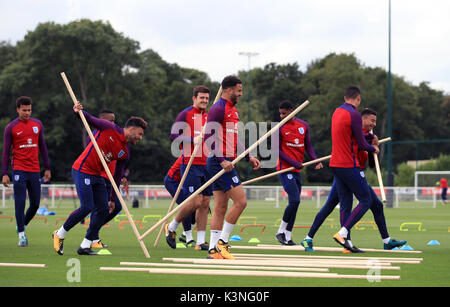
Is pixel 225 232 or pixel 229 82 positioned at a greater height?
pixel 229 82

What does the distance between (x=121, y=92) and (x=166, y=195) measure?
27.6m

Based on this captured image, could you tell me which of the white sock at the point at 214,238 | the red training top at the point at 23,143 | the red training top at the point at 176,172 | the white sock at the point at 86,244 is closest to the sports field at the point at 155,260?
the white sock at the point at 86,244

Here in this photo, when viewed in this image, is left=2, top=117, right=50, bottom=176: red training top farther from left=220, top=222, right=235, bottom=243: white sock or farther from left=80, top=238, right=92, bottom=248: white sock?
left=220, top=222, right=235, bottom=243: white sock

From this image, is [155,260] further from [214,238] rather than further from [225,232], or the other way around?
[225,232]

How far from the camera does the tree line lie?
206ft

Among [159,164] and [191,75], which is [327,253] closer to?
[159,164]

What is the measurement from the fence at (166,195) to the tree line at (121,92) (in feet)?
49.2

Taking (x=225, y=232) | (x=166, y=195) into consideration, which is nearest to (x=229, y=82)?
(x=225, y=232)

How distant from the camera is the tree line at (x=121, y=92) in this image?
206 feet

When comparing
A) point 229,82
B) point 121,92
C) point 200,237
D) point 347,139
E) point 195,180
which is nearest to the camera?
point 229,82

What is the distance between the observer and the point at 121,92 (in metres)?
66.2

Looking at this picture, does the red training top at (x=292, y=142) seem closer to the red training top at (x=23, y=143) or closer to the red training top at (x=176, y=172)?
the red training top at (x=176, y=172)

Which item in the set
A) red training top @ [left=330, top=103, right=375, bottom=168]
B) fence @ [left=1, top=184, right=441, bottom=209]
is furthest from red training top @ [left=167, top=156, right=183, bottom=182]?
fence @ [left=1, top=184, right=441, bottom=209]

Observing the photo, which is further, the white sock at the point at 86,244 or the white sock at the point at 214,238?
the white sock at the point at 86,244
